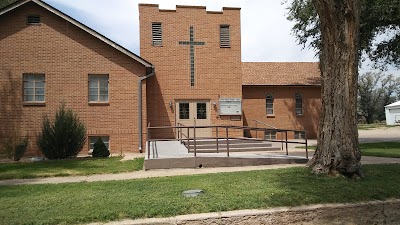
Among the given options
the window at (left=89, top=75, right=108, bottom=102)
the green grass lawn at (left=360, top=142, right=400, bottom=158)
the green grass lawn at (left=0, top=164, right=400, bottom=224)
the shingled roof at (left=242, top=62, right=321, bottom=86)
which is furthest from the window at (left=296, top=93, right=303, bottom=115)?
the green grass lawn at (left=0, top=164, right=400, bottom=224)

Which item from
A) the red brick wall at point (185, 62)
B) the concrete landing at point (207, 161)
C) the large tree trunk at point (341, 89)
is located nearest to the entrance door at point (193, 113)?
the red brick wall at point (185, 62)

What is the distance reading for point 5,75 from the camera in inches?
660

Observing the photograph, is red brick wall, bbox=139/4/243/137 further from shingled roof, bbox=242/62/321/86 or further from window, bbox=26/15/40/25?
window, bbox=26/15/40/25

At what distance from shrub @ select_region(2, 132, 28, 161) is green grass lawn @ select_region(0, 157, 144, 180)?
2.69m

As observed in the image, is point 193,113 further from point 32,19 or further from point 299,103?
point 32,19

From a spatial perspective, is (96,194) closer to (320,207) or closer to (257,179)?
(257,179)

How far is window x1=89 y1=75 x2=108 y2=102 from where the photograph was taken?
17562 mm

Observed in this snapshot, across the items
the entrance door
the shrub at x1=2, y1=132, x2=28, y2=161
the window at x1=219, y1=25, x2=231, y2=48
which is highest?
the window at x1=219, y1=25, x2=231, y2=48

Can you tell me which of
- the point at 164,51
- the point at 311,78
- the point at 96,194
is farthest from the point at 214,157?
the point at 311,78

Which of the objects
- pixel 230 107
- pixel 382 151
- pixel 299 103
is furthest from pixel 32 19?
pixel 299 103

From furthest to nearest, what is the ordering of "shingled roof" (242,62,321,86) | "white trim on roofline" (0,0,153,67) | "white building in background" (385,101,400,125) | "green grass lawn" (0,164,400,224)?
"white building in background" (385,101,400,125), "shingled roof" (242,62,321,86), "white trim on roofline" (0,0,153,67), "green grass lawn" (0,164,400,224)

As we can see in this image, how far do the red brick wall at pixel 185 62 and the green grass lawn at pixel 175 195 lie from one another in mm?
11255

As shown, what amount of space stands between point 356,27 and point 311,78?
18.6 meters

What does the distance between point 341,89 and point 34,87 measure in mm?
14820
